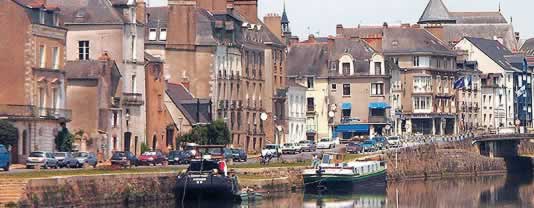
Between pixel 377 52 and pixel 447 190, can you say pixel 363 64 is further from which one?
pixel 447 190

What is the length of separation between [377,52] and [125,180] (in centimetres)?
8006

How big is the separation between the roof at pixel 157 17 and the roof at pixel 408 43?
39730mm

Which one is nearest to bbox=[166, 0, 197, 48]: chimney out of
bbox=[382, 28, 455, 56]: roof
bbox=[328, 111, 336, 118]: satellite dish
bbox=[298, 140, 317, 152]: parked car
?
bbox=[298, 140, 317, 152]: parked car

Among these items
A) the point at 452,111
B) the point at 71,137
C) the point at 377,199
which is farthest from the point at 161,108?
the point at 452,111

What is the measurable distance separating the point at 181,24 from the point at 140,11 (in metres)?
8.16

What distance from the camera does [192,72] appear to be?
410 ft

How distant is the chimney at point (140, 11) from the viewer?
114338mm

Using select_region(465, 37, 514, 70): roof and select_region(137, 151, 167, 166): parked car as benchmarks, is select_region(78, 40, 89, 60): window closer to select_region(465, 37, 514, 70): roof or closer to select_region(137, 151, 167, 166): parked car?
select_region(137, 151, 167, 166): parked car

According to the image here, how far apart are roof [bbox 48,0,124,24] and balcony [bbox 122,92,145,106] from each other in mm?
4948

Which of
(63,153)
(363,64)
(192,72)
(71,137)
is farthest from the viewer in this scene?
(363,64)

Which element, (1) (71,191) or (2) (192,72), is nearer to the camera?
(1) (71,191)

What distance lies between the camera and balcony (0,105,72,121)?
93.6 metres

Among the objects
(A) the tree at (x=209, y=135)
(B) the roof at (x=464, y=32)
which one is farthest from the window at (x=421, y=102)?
(A) the tree at (x=209, y=135)

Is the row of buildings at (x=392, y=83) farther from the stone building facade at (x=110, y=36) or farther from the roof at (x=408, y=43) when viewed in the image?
the stone building facade at (x=110, y=36)
